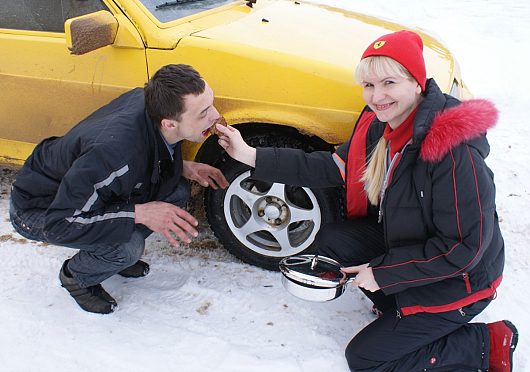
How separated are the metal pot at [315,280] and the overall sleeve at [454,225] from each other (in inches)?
10.8

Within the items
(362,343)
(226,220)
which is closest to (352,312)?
(362,343)

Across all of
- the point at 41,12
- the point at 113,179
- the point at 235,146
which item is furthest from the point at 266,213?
the point at 41,12

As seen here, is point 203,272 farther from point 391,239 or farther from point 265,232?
point 391,239

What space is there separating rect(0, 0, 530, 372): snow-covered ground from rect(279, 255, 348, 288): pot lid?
0.34 m

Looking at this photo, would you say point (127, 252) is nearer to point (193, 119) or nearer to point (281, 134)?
point (193, 119)

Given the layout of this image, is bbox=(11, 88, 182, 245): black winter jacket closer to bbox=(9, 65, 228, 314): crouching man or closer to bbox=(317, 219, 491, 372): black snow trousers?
bbox=(9, 65, 228, 314): crouching man

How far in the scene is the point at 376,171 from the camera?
2232 mm

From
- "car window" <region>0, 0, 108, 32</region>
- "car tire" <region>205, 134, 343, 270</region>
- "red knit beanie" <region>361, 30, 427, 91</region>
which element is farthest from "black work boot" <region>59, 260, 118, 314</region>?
"red knit beanie" <region>361, 30, 427, 91</region>

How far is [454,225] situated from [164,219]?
1.24m

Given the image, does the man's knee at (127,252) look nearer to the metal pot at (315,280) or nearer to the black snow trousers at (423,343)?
the metal pot at (315,280)

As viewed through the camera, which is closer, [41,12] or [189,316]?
[189,316]

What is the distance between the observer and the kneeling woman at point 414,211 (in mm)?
1909

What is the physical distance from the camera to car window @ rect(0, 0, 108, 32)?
109 inches

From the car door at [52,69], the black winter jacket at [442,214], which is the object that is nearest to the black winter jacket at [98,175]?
the car door at [52,69]
